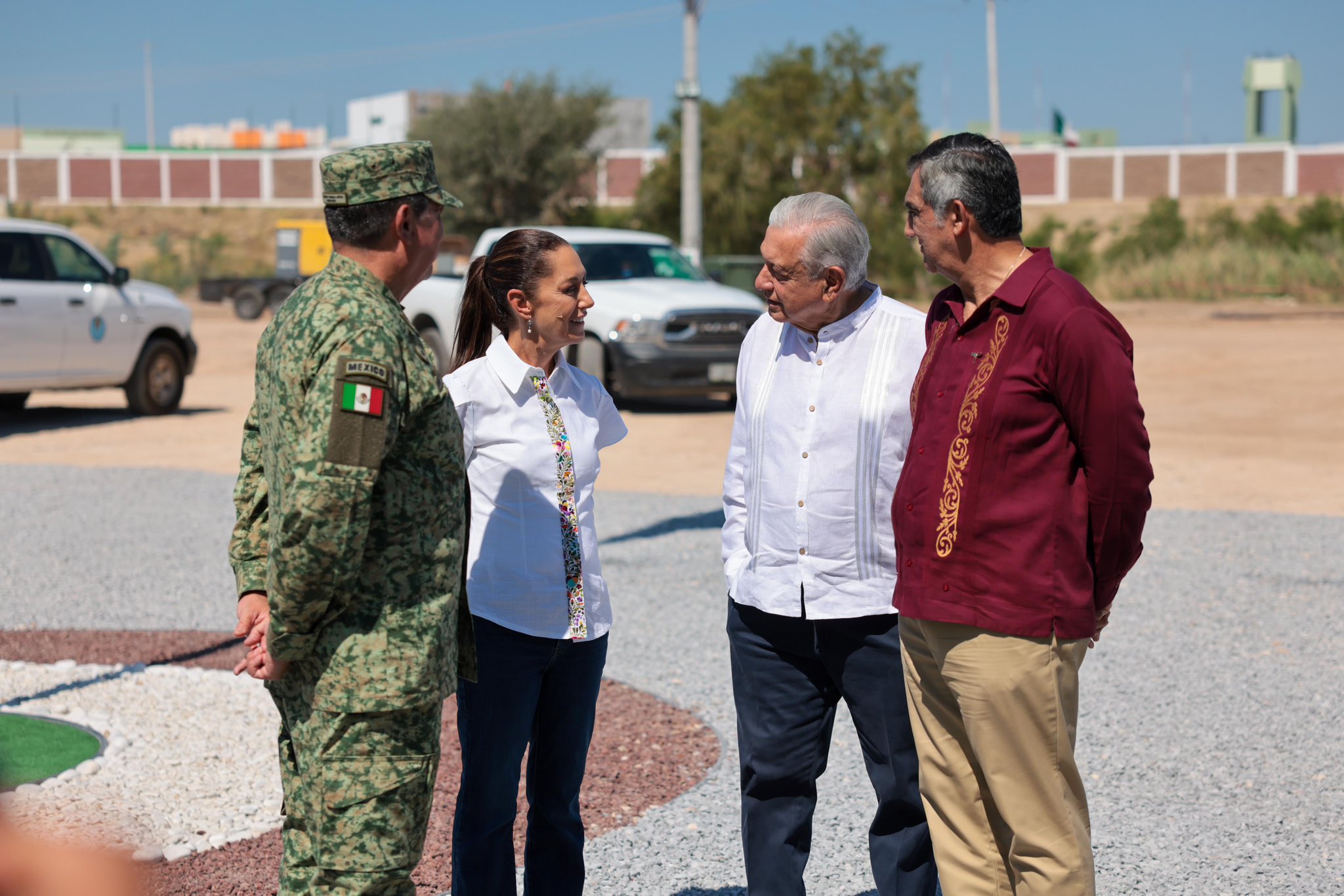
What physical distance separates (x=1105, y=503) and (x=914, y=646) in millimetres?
530

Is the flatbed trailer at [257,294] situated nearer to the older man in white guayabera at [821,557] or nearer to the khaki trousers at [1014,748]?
the older man in white guayabera at [821,557]

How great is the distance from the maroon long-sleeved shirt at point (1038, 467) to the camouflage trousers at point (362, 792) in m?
1.07

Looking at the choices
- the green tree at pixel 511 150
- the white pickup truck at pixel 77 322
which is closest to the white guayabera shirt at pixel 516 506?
the white pickup truck at pixel 77 322

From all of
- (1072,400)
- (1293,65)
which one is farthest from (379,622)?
(1293,65)

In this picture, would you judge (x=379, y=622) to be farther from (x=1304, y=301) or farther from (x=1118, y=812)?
(x=1304, y=301)

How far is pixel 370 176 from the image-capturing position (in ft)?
8.25

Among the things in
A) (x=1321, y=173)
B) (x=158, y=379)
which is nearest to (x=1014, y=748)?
(x=158, y=379)

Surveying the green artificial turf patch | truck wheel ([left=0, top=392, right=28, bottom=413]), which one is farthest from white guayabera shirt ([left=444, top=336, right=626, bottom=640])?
truck wheel ([left=0, top=392, right=28, bottom=413])

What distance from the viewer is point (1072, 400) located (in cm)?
269

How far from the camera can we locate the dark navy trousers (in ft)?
10.6

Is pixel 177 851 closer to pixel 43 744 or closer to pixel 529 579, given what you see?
pixel 43 744

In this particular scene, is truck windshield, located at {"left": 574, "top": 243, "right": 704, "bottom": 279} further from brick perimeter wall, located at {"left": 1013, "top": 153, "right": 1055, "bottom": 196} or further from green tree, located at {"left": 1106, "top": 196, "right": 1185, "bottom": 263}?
brick perimeter wall, located at {"left": 1013, "top": 153, "right": 1055, "bottom": 196}

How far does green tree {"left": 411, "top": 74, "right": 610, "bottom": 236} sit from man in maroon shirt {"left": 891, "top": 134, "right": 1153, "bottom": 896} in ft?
155

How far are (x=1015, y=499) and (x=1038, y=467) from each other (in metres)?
0.08
